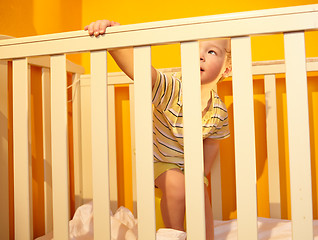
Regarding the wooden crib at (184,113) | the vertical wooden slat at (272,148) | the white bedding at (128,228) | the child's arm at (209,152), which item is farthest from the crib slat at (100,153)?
the vertical wooden slat at (272,148)

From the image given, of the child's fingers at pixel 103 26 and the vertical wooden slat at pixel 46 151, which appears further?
the vertical wooden slat at pixel 46 151

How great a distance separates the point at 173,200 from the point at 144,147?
1.13ft

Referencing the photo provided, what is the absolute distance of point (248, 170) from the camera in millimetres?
526

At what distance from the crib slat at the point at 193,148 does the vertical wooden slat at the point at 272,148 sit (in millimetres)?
656

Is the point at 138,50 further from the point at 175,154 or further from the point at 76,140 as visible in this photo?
the point at 76,140

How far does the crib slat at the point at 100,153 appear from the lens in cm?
59

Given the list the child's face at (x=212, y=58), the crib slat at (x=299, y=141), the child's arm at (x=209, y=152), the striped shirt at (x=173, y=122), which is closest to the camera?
the crib slat at (x=299, y=141)

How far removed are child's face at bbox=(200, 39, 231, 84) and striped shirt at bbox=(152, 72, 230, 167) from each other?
0.09 metres

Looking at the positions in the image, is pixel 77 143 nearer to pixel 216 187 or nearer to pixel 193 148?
pixel 216 187

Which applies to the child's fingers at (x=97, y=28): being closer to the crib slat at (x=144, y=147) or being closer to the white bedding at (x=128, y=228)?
the crib slat at (x=144, y=147)

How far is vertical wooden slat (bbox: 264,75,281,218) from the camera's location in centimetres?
111

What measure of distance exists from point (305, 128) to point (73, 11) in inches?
46.4

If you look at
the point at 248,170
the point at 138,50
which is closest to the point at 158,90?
the point at 138,50

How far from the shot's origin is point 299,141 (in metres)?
0.51
